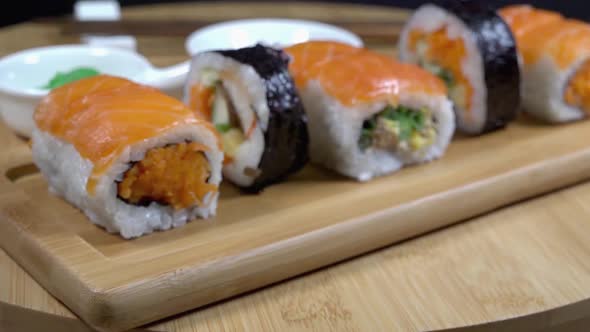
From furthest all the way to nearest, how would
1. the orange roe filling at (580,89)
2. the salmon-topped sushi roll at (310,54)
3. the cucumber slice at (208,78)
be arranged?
the orange roe filling at (580,89)
the salmon-topped sushi roll at (310,54)
the cucumber slice at (208,78)

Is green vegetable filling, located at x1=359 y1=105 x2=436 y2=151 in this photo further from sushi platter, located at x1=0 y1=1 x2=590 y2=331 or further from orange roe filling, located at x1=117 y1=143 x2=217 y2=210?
orange roe filling, located at x1=117 y1=143 x2=217 y2=210

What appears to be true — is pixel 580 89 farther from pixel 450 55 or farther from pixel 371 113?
pixel 371 113

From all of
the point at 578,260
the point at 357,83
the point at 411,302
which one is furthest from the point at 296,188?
the point at 578,260

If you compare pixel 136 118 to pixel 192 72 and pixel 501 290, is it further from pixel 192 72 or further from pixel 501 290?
pixel 501 290

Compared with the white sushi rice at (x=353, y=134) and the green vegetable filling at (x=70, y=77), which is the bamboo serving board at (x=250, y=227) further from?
the green vegetable filling at (x=70, y=77)

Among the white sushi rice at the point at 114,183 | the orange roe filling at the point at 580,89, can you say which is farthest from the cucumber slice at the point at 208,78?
the orange roe filling at the point at 580,89

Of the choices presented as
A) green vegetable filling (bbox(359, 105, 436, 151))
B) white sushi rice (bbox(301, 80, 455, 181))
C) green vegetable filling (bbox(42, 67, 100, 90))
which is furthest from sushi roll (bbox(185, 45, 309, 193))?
green vegetable filling (bbox(42, 67, 100, 90))
